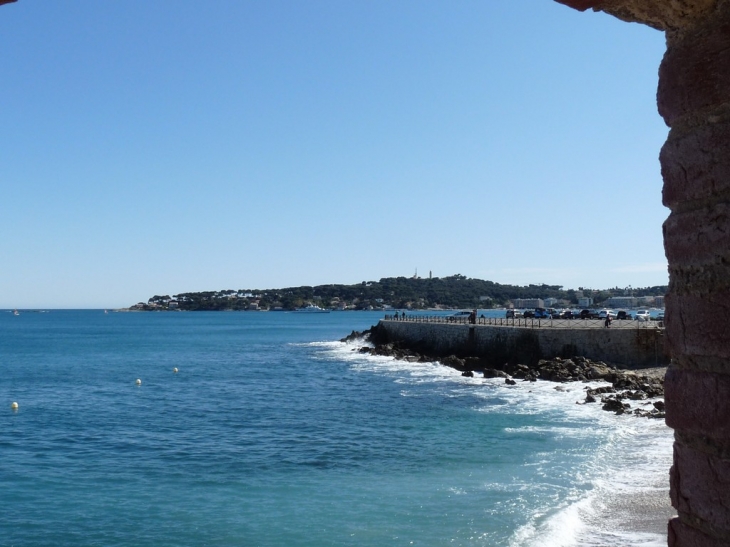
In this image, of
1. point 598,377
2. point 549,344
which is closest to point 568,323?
point 549,344

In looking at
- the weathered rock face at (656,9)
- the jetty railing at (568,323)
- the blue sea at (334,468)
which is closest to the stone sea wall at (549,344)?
the jetty railing at (568,323)

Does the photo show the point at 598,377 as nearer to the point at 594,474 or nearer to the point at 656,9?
Answer: the point at 594,474

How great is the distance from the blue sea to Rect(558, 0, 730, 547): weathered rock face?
9.22 metres

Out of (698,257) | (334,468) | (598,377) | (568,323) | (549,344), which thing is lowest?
(334,468)

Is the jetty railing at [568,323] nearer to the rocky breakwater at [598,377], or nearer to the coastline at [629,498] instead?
the rocky breakwater at [598,377]

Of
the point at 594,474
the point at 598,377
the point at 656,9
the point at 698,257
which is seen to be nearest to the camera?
the point at 698,257

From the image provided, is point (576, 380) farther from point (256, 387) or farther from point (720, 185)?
point (720, 185)

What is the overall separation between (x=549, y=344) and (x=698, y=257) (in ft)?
111

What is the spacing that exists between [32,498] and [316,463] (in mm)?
6481

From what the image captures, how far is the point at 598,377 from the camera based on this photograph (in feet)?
96.7

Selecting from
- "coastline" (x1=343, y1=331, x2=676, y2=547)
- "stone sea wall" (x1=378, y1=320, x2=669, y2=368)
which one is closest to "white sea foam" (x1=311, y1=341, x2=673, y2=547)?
"coastline" (x1=343, y1=331, x2=676, y2=547)

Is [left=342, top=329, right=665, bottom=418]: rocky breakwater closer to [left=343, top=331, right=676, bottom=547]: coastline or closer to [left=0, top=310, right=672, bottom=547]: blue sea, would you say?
[left=343, top=331, right=676, bottom=547]: coastline

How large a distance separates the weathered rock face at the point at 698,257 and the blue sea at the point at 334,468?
9.22m

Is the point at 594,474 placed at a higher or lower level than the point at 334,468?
higher
